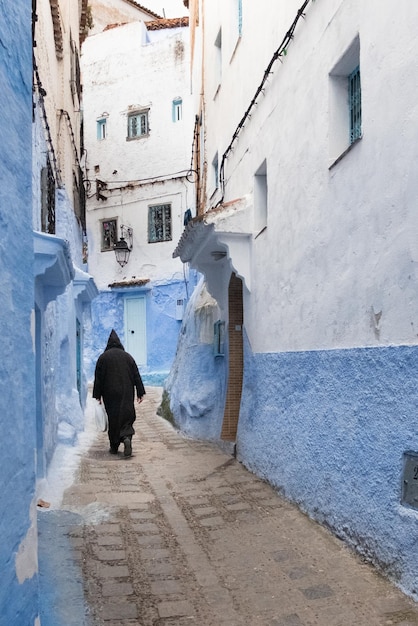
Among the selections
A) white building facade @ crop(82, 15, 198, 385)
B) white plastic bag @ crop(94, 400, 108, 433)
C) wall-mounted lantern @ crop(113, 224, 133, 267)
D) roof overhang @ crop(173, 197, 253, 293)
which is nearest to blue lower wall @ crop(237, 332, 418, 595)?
roof overhang @ crop(173, 197, 253, 293)

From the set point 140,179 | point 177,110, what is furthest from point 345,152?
point 177,110

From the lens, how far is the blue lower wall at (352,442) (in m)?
3.68

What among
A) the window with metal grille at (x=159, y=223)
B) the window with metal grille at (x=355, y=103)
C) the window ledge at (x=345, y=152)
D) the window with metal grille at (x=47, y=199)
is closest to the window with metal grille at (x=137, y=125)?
the window with metal grille at (x=159, y=223)

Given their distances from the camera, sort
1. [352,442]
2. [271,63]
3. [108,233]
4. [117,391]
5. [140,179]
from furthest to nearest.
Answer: [108,233] → [140,179] → [117,391] → [271,63] → [352,442]

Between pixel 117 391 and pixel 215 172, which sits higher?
pixel 215 172

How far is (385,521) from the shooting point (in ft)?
12.7

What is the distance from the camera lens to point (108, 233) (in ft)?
70.8

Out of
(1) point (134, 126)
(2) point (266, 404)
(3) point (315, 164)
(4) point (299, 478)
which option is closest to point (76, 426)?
(2) point (266, 404)

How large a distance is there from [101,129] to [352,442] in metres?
20.3

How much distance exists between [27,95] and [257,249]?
4756 mm

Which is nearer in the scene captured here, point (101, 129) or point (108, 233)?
point (108, 233)

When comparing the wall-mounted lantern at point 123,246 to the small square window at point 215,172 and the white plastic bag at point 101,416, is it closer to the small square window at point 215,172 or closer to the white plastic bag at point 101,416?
the small square window at point 215,172

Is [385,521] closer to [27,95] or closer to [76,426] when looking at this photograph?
[27,95]

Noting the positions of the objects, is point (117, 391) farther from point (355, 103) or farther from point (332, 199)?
point (355, 103)
